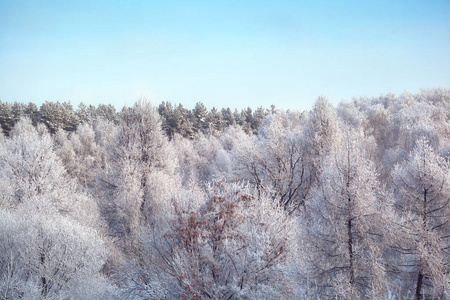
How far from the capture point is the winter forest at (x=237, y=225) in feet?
29.1

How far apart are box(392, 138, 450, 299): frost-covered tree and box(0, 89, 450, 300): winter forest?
0.06 m

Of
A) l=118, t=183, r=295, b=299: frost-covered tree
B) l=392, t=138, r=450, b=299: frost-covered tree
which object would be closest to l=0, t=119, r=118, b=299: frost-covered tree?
l=118, t=183, r=295, b=299: frost-covered tree

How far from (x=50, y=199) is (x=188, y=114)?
4820 centimetres

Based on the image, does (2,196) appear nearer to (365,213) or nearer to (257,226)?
(257,226)

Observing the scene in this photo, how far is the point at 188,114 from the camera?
213ft

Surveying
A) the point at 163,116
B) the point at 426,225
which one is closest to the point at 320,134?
the point at 426,225

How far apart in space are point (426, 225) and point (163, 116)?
179ft

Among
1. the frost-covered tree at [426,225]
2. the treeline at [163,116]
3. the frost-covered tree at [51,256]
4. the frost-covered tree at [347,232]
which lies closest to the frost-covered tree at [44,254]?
the frost-covered tree at [51,256]

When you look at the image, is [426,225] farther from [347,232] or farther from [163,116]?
[163,116]

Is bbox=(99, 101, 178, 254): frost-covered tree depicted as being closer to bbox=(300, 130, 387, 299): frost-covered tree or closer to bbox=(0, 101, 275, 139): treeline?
bbox=(300, 130, 387, 299): frost-covered tree

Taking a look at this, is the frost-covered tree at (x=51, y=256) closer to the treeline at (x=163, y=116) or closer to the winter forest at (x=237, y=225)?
the winter forest at (x=237, y=225)

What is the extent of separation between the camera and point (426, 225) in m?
11.7

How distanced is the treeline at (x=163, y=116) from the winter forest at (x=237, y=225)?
109 ft


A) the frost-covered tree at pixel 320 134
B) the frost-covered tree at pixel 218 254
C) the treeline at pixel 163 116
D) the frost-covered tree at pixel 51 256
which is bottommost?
the frost-covered tree at pixel 51 256
